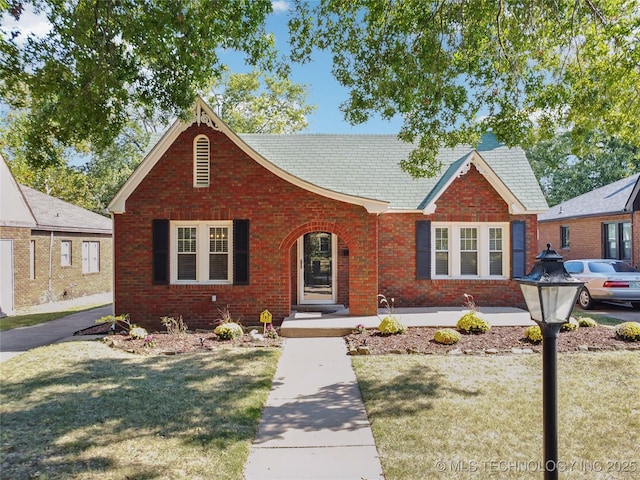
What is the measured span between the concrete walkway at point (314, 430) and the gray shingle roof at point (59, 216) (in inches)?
587

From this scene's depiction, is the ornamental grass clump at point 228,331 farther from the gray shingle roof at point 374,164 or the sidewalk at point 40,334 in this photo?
the gray shingle roof at point 374,164

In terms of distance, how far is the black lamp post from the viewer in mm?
3129

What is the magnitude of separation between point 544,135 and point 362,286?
5.55 meters

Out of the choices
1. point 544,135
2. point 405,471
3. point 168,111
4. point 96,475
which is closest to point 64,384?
point 96,475

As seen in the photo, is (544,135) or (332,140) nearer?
(544,135)

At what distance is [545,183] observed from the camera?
4178 centimetres

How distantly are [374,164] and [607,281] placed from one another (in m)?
8.43

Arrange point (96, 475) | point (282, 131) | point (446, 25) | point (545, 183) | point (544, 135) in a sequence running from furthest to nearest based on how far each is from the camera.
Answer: point (545, 183) < point (282, 131) < point (544, 135) < point (446, 25) < point (96, 475)

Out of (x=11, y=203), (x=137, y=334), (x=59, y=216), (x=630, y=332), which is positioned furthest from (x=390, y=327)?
(x=59, y=216)

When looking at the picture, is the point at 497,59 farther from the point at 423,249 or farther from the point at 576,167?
the point at 576,167

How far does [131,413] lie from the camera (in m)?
5.84

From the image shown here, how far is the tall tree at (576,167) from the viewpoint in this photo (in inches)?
1406

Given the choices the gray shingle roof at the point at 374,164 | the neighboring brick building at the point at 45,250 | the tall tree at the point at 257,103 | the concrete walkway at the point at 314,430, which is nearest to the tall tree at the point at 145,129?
the tall tree at the point at 257,103

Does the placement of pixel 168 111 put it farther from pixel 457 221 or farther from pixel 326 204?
pixel 457 221
